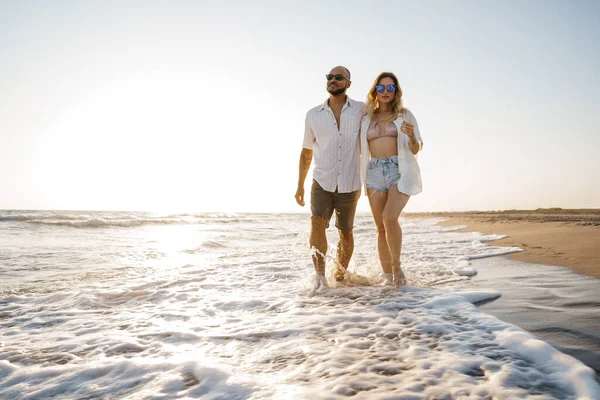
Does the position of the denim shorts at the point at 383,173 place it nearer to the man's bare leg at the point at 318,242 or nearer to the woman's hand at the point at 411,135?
the woman's hand at the point at 411,135

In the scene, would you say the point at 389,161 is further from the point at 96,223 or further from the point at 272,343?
the point at 96,223

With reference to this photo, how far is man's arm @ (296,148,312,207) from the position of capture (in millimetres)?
5305

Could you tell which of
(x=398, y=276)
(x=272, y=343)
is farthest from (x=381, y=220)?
(x=272, y=343)

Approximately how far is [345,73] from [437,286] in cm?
269

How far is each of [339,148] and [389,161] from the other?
0.60 meters

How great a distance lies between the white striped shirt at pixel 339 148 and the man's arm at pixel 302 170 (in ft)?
1.30

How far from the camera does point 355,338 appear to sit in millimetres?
2811

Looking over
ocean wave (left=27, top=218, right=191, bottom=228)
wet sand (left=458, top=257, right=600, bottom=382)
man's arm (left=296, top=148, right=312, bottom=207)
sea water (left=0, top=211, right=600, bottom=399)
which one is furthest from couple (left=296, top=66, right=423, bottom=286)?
ocean wave (left=27, top=218, right=191, bottom=228)

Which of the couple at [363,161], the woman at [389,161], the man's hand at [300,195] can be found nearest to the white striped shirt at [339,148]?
the couple at [363,161]

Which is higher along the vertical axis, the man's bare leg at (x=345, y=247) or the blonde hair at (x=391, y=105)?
the blonde hair at (x=391, y=105)

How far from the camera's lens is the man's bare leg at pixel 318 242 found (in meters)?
4.86

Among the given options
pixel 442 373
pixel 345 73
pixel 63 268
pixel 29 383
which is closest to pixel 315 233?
pixel 345 73

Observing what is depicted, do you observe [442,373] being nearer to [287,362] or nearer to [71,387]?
[287,362]

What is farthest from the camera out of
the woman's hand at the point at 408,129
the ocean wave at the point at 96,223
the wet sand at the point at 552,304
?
the ocean wave at the point at 96,223
